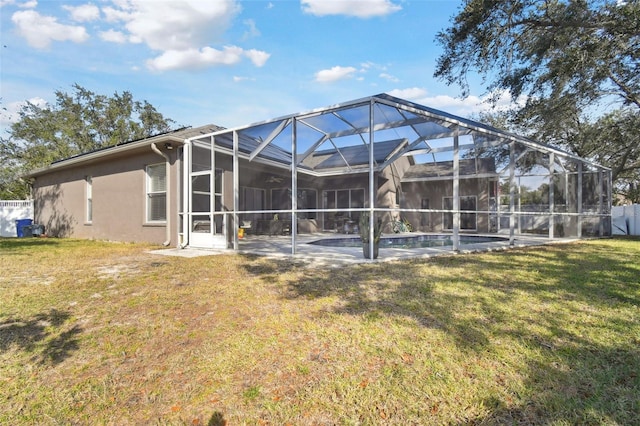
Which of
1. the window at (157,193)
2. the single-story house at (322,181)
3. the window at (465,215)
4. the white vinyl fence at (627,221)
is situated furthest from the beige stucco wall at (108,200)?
the white vinyl fence at (627,221)

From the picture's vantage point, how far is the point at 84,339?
278 centimetres

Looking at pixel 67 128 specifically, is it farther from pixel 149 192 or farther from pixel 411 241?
pixel 411 241

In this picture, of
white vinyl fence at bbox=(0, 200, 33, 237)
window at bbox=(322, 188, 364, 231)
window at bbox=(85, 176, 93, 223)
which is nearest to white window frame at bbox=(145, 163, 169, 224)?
window at bbox=(85, 176, 93, 223)

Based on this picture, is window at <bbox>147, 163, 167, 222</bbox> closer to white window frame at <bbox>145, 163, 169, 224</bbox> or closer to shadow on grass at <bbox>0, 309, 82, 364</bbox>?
white window frame at <bbox>145, 163, 169, 224</bbox>

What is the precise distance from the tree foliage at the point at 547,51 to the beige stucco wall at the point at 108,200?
349 inches

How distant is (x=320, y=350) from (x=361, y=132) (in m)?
7.64

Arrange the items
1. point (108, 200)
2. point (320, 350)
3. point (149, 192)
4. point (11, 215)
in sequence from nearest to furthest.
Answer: point (320, 350), point (149, 192), point (108, 200), point (11, 215)

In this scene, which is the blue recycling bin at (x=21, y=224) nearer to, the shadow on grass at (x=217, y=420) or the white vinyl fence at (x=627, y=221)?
the shadow on grass at (x=217, y=420)

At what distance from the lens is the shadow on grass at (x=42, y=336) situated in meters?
2.55

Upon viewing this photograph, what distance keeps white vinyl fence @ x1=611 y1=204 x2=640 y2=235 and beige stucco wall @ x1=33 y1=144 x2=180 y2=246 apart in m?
19.0

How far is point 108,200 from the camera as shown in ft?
35.4

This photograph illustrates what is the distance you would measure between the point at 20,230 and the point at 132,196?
794 cm

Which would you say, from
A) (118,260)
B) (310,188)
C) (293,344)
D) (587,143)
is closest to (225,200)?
(118,260)

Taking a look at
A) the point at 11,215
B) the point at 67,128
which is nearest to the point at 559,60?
the point at 11,215
